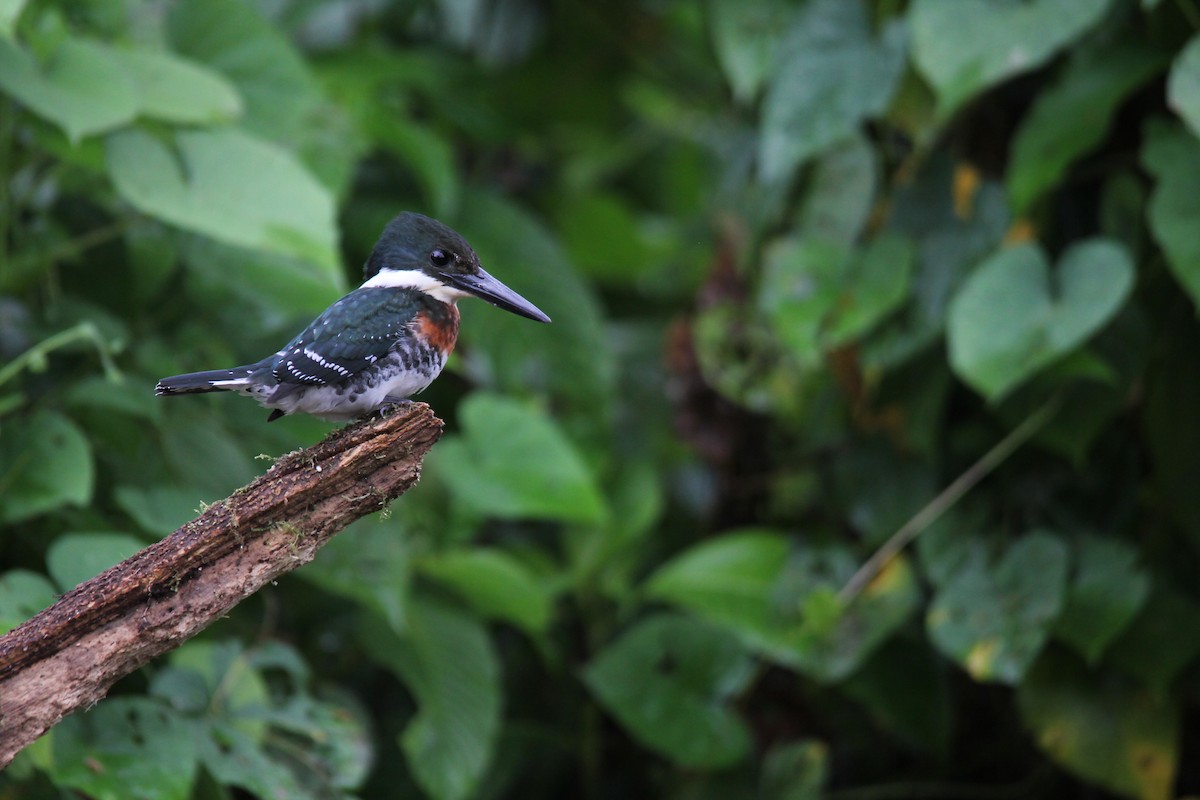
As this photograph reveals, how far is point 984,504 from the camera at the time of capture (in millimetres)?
3547

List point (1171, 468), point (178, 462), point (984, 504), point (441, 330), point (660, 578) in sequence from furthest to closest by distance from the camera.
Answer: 1. point (660, 578)
2. point (984, 504)
3. point (1171, 468)
4. point (178, 462)
5. point (441, 330)

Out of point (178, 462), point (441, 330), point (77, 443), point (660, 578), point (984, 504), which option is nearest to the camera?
point (441, 330)

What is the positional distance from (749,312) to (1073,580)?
1252 millimetres

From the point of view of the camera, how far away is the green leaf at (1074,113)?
3176 millimetres

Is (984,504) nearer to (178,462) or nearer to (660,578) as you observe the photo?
(660,578)

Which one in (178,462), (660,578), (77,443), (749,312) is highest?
(77,443)

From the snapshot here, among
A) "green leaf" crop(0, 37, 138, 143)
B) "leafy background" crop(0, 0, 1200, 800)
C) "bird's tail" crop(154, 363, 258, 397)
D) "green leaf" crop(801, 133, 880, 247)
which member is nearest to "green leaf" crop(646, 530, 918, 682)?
"leafy background" crop(0, 0, 1200, 800)

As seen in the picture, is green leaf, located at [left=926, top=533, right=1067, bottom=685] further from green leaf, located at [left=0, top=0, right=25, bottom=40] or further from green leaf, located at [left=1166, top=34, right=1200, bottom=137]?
green leaf, located at [left=0, top=0, right=25, bottom=40]

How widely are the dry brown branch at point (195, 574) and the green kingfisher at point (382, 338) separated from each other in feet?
0.66

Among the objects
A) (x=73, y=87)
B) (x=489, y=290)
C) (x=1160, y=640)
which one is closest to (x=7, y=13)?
(x=73, y=87)

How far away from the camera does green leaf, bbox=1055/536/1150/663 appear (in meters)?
3.20

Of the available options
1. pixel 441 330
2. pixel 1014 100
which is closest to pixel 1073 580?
pixel 1014 100

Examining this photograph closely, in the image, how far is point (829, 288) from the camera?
11.6ft

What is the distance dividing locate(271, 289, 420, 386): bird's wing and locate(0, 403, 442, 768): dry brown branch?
0.20 metres
